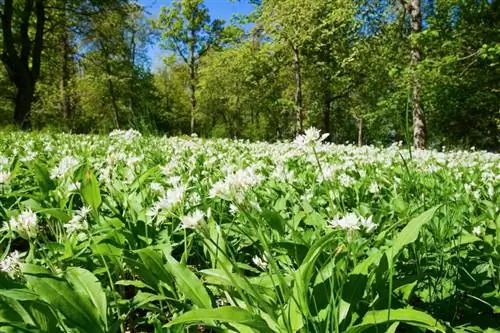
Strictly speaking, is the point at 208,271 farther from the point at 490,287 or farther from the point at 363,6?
the point at 363,6

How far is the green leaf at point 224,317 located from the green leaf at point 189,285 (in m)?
0.33

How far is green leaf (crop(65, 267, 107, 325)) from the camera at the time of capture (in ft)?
4.70

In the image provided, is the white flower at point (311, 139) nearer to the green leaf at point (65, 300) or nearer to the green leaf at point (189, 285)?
the green leaf at point (189, 285)

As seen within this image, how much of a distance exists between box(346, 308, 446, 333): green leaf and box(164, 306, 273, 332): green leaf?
9.5 inches

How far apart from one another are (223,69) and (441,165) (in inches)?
1445

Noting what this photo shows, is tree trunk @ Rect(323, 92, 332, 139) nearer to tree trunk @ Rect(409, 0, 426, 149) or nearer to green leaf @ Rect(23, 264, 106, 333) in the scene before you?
tree trunk @ Rect(409, 0, 426, 149)

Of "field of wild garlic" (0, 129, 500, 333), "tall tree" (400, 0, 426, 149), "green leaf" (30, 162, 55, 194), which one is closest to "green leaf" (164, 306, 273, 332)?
"field of wild garlic" (0, 129, 500, 333)

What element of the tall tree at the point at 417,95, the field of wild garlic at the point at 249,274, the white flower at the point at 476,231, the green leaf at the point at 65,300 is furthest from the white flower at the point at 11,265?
the tall tree at the point at 417,95

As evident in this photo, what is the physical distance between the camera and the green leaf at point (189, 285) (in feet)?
Answer: 4.73

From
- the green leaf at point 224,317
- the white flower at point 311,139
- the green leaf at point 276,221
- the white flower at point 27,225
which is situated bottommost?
the green leaf at point 224,317

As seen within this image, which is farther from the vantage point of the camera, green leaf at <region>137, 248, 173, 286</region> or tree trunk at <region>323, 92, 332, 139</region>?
tree trunk at <region>323, 92, 332, 139</region>

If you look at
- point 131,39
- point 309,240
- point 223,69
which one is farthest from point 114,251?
point 131,39

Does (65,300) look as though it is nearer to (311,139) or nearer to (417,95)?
(311,139)

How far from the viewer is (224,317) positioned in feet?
3.47
